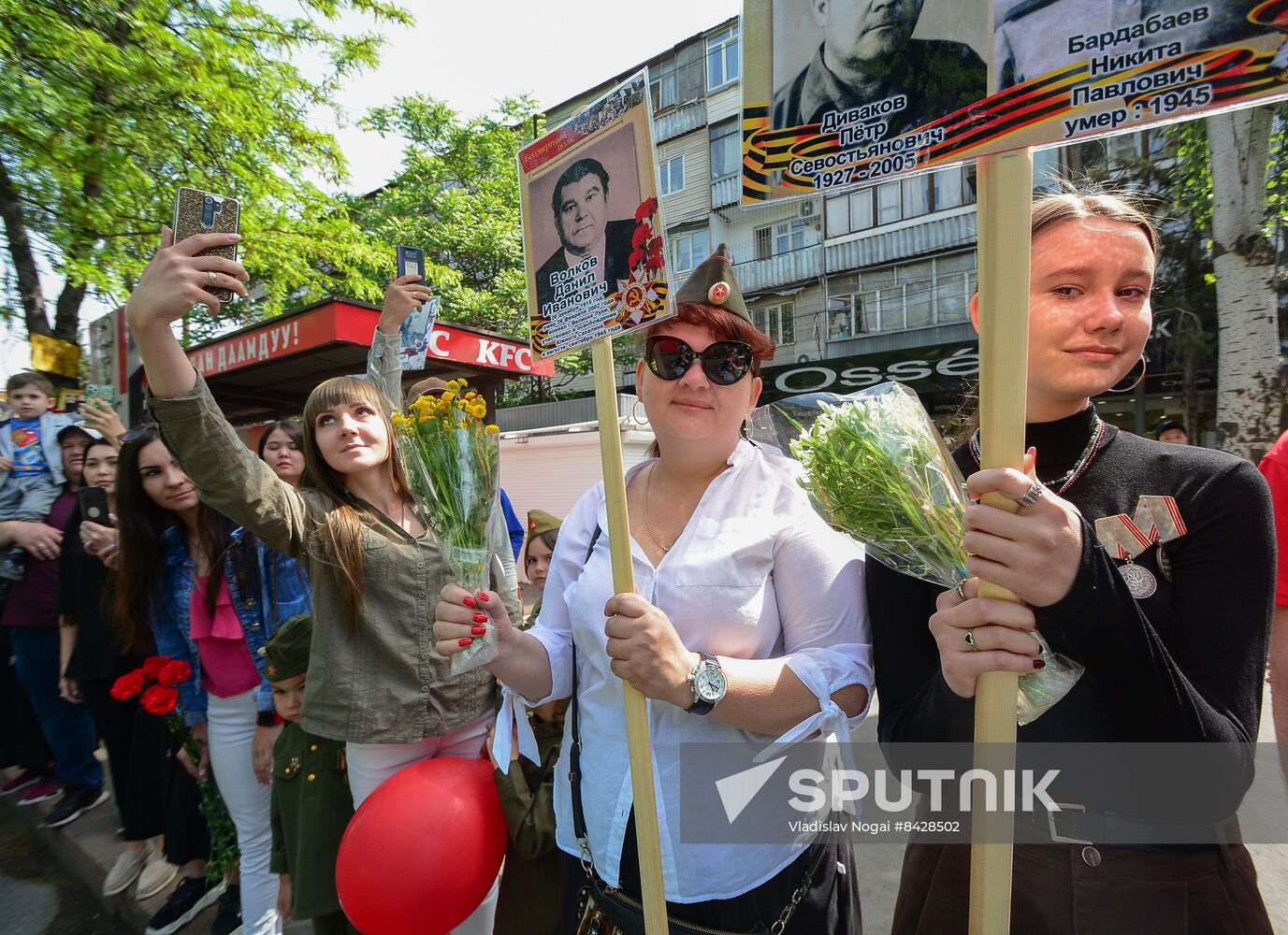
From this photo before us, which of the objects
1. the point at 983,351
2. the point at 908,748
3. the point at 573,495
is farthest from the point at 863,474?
the point at 573,495

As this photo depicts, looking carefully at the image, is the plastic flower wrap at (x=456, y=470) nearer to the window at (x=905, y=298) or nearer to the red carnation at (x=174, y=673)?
the red carnation at (x=174, y=673)

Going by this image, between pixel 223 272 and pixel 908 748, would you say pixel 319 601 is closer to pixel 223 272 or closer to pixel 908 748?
pixel 223 272

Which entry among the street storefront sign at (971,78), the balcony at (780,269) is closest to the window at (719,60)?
the balcony at (780,269)

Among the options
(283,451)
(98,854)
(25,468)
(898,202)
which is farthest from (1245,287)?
(898,202)

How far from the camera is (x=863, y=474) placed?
1122mm

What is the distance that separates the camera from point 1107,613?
923 millimetres

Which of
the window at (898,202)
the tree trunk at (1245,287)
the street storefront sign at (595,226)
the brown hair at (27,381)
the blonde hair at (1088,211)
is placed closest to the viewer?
the blonde hair at (1088,211)

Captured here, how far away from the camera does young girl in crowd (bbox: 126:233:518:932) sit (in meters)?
2.24

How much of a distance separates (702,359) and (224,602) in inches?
92.5

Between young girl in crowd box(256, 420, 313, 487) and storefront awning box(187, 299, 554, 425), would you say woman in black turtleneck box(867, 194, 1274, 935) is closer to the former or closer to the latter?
young girl in crowd box(256, 420, 313, 487)

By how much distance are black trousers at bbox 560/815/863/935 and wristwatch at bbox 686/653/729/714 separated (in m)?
0.40

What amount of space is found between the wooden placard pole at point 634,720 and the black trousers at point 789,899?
0.14 meters

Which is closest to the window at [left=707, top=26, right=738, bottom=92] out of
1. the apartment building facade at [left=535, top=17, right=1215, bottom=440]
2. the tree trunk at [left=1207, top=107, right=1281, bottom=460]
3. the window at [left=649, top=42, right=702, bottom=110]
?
the apartment building facade at [left=535, top=17, right=1215, bottom=440]

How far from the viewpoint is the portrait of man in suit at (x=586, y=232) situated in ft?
4.55
